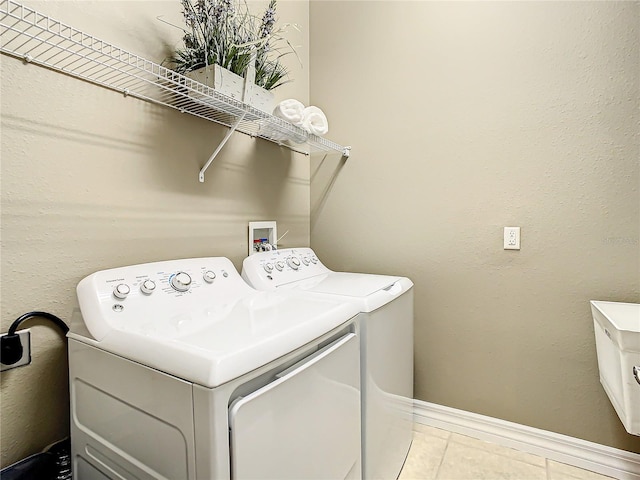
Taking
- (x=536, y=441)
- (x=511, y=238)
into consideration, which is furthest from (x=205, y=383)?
(x=536, y=441)

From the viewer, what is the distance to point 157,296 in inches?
41.1

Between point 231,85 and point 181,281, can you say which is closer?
point 181,281

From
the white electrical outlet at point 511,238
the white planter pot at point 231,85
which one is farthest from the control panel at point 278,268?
the white electrical outlet at point 511,238

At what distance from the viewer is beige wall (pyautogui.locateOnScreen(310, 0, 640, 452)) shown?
1.44 metres

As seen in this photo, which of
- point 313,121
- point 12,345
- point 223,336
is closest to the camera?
point 223,336

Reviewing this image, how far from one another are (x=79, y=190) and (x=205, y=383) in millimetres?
804

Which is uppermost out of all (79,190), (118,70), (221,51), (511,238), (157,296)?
(221,51)

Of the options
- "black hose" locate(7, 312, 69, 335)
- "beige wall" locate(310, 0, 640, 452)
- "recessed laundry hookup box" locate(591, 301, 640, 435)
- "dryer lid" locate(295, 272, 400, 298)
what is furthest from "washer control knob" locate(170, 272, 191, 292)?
"recessed laundry hookup box" locate(591, 301, 640, 435)

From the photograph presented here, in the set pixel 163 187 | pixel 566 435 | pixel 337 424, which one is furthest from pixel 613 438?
pixel 163 187

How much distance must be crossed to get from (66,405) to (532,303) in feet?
6.00

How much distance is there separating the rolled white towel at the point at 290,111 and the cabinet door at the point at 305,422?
3.17 feet

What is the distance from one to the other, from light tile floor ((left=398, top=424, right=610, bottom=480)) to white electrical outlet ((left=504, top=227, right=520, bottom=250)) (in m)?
0.94

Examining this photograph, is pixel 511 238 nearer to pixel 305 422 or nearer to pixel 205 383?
pixel 305 422

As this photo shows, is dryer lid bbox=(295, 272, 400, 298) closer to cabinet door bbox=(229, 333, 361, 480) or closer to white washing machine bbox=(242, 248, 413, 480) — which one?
white washing machine bbox=(242, 248, 413, 480)
